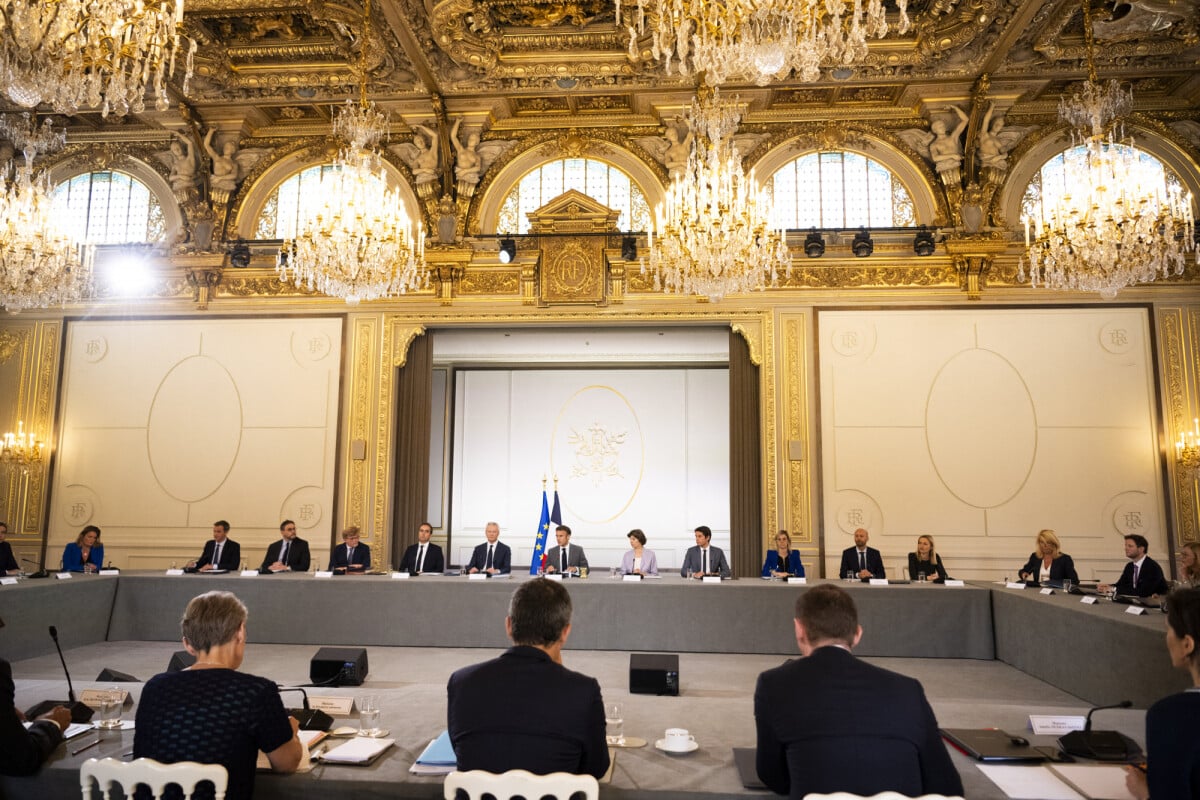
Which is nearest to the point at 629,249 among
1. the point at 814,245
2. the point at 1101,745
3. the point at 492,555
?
the point at 814,245

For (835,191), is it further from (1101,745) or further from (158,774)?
(158,774)

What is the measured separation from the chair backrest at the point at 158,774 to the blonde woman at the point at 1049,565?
7622 mm

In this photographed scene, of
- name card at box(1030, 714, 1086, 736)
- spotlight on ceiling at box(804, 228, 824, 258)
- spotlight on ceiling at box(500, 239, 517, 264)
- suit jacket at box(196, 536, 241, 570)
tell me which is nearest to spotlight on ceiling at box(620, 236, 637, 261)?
spotlight on ceiling at box(500, 239, 517, 264)

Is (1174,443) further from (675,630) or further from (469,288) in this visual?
(469,288)

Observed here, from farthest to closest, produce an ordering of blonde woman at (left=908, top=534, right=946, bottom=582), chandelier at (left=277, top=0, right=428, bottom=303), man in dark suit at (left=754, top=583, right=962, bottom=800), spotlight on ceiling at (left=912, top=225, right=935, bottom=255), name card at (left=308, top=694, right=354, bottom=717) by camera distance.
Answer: spotlight on ceiling at (left=912, top=225, right=935, bottom=255), blonde woman at (left=908, top=534, right=946, bottom=582), chandelier at (left=277, top=0, right=428, bottom=303), name card at (left=308, top=694, right=354, bottom=717), man in dark suit at (left=754, top=583, right=962, bottom=800)

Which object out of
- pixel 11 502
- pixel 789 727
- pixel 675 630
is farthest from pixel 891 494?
pixel 11 502

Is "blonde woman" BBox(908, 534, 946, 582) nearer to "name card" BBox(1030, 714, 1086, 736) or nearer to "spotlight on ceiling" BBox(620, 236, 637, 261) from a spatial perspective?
"spotlight on ceiling" BBox(620, 236, 637, 261)

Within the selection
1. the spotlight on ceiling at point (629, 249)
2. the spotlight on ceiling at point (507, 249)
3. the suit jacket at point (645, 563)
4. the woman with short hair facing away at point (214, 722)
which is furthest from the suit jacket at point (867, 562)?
the woman with short hair facing away at point (214, 722)

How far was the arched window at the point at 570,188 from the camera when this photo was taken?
35.9ft

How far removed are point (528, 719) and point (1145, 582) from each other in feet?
22.6

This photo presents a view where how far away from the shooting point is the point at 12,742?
256 centimetres

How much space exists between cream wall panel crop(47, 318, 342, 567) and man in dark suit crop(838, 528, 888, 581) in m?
6.60

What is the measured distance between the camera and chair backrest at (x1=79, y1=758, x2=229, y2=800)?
7.12 ft

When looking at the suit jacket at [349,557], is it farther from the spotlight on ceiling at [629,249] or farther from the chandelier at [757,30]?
the chandelier at [757,30]
